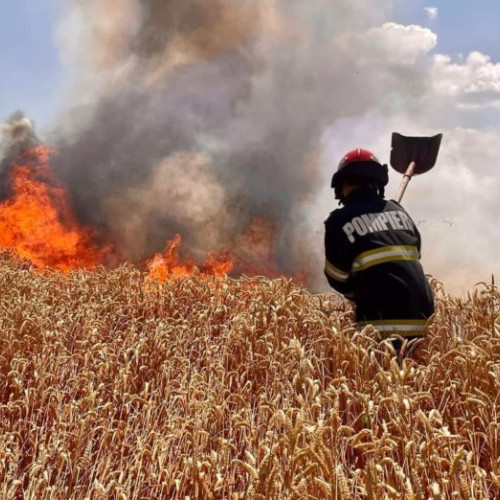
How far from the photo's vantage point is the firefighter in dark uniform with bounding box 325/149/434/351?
4.13m

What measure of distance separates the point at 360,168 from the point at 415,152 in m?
2.85

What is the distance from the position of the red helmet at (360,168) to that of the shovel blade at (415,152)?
2571mm

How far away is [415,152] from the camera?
6.88 metres

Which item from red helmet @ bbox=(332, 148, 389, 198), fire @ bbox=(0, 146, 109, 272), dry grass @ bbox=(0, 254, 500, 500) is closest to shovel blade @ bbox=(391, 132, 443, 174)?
dry grass @ bbox=(0, 254, 500, 500)

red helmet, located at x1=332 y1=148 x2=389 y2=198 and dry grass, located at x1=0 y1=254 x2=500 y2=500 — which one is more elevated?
red helmet, located at x1=332 y1=148 x2=389 y2=198

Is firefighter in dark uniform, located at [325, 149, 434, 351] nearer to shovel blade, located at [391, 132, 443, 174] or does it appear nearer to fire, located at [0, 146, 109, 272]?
shovel blade, located at [391, 132, 443, 174]

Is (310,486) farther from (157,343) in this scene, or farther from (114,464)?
(157,343)

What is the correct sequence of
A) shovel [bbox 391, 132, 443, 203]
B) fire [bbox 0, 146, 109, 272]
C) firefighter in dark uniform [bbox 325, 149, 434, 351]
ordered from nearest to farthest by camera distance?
firefighter in dark uniform [bbox 325, 149, 434, 351]
shovel [bbox 391, 132, 443, 203]
fire [bbox 0, 146, 109, 272]

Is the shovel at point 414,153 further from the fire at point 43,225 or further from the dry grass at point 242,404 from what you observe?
the fire at point 43,225

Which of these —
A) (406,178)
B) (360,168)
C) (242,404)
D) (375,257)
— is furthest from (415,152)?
(242,404)

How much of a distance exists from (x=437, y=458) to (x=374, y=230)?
7.18 feet

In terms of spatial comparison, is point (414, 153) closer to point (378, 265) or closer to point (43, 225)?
point (378, 265)

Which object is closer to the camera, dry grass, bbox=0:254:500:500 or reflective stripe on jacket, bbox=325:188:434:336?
dry grass, bbox=0:254:500:500

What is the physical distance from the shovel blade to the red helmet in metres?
2.57
